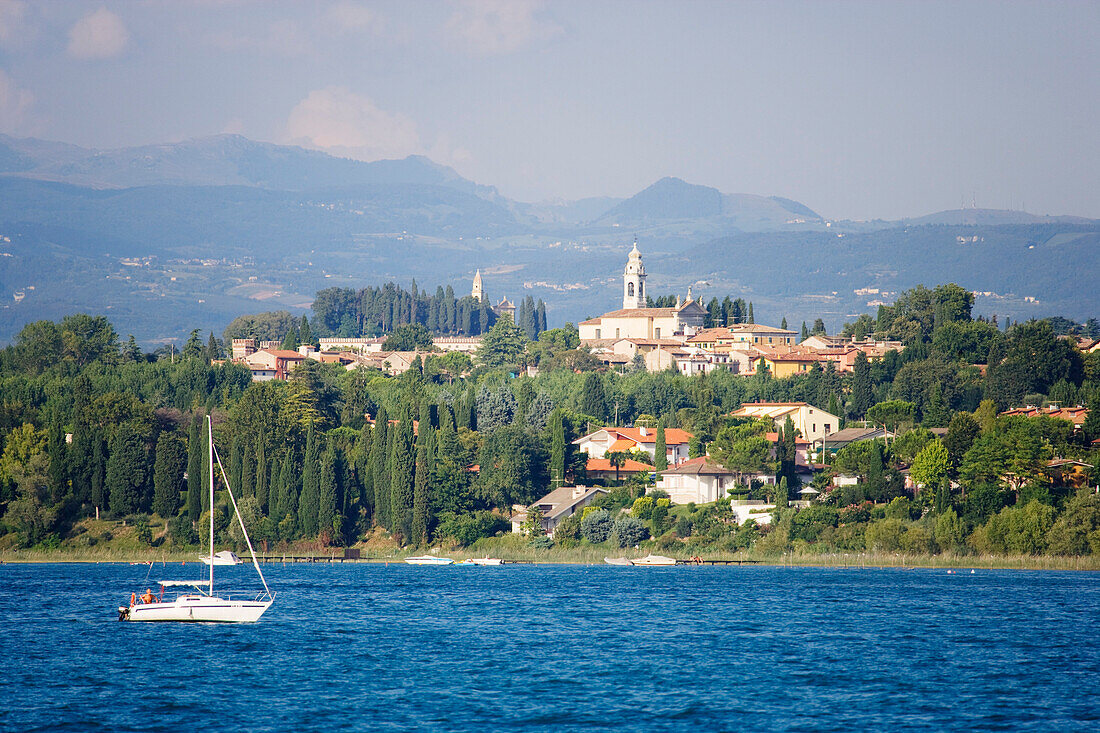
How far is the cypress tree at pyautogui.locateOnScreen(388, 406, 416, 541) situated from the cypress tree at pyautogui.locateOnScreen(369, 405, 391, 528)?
1.28 ft

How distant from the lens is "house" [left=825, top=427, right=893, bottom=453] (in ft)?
283

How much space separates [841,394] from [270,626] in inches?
2587

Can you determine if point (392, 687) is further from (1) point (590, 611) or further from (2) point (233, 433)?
(2) point (233, 433)

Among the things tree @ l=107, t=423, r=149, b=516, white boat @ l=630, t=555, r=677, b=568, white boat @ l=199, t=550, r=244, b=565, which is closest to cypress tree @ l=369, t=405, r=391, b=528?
white boat @ l=199, t=550, r=244, b=565

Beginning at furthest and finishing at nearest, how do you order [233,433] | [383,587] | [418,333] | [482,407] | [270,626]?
[418,333] < [482,407] < [233,433] < [383,587] < [270,626]

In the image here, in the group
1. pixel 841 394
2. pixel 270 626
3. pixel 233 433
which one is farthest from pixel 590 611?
pixel 841 394

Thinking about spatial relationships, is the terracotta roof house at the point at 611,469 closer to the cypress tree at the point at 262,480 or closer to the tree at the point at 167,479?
the cypress tree at the point at 262,480

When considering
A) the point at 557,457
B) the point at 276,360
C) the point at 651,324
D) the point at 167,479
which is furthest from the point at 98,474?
the point at 651,324

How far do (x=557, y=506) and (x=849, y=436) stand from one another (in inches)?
839

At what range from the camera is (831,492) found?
73.8m

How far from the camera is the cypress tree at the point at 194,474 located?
76.6 meters

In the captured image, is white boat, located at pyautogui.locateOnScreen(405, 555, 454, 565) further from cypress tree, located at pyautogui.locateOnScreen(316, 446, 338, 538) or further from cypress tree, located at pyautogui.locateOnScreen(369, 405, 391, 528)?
cypress tree, located at pyautogui.locateOnScreen(316, 446, 338, 538)

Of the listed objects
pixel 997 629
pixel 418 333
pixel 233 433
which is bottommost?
pixel 997 629

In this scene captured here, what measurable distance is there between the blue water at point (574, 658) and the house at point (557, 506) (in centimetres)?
1453
